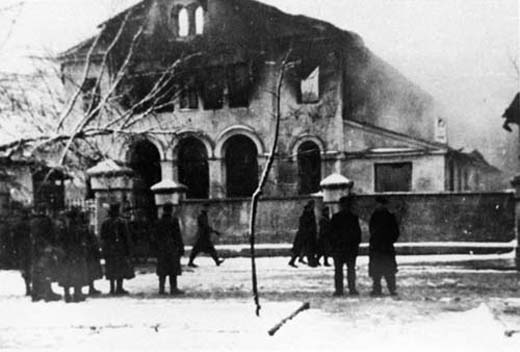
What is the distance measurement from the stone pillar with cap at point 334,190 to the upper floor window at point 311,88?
8.89 metres

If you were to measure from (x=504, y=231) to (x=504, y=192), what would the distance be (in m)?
1.03

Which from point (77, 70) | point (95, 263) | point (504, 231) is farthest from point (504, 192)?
point (77, 70)

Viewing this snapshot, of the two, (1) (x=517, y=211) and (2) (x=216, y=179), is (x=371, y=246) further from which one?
(2) (x=216, y=179)

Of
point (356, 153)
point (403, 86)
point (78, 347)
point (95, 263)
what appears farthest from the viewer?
point (403, 86)

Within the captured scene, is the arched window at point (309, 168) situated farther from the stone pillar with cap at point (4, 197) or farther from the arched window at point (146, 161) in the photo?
the stone pillar with cap at point (4, 197)

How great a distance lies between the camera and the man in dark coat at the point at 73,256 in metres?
10.7

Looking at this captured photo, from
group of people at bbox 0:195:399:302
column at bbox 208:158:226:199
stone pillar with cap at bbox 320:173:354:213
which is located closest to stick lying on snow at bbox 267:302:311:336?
group of people at bbox 0:195:399:302

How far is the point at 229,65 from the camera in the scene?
27.4 m

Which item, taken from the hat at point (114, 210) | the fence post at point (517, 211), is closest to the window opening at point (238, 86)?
the fence post at point (517, 211)

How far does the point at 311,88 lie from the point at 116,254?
1695 cm

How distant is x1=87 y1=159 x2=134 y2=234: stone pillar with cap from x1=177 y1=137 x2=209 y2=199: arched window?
1004 centimetres

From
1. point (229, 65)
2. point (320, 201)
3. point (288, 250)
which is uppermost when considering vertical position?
point (229, 65)

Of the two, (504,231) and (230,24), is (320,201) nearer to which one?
(504,231)

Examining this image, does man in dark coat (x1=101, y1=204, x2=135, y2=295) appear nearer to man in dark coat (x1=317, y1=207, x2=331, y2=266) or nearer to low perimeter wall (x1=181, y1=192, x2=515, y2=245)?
man in dark coat (x1=317, y1=207, x2=331, y2=266)
